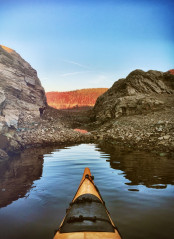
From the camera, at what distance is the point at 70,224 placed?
139 inches

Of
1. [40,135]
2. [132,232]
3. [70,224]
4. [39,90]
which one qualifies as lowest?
[132,232]

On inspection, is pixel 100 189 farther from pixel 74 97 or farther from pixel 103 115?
pixel 74 97

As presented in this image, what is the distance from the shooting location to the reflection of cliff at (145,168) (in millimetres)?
7621

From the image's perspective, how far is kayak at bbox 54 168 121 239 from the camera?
3248 millimetres

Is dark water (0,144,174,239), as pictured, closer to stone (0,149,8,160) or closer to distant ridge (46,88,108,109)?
stone (0,149,8,160)

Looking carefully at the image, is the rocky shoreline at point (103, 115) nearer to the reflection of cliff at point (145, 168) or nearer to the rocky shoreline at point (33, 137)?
the rocky shoreline at point (33, 137)

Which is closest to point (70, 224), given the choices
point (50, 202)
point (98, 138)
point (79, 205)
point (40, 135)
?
point (79, 205)

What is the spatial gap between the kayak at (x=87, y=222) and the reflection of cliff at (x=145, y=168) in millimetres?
3479

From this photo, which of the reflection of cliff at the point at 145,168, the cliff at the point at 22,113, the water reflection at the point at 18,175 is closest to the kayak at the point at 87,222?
the water reflection at the point at 18,175

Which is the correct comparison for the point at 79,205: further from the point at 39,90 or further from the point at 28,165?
the point at 39,90

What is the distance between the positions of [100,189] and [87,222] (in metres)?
3.64

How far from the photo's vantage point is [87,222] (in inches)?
141

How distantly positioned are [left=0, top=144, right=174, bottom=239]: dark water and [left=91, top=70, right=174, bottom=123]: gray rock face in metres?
14.3

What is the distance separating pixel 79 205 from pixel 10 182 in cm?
443
